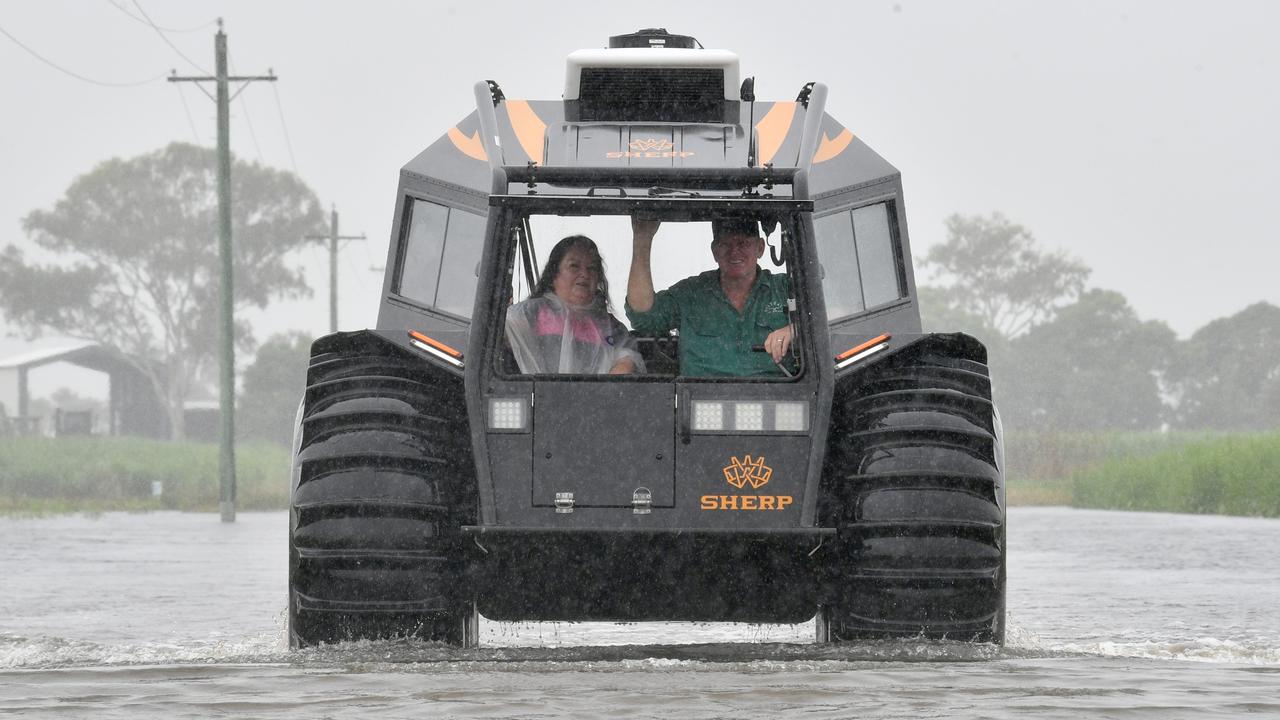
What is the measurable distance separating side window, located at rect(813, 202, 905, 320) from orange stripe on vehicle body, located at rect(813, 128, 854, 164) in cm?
33

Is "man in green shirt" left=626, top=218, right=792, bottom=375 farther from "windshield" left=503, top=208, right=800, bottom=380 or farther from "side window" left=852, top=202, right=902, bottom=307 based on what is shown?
"side window" left=852, top=202, right=902, bottom=307

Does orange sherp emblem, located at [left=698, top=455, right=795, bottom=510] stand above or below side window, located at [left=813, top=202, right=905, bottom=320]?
below

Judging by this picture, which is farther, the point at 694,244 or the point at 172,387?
the point at 172,387

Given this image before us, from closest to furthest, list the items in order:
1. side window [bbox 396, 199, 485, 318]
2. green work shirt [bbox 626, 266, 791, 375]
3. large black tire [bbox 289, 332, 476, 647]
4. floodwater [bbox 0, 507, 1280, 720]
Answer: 1. floodwater [bbox 0, 507, 1280, 720]
2. large black tire [bbox 289, 332, 476, 647]
3. green work shirt [bbox 626, 266, 791, 375]
4. side window [bbox 396, 199, 485, 318]

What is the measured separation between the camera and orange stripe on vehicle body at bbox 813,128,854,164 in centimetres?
1142

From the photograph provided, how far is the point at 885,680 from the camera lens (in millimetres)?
8312

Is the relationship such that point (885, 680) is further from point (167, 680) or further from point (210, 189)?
point (210, 189)

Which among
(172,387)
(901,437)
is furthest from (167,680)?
(172,387)

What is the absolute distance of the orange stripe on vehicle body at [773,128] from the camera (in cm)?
954

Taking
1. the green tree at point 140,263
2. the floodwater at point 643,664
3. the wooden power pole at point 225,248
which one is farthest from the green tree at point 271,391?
the floodwater at point 643,664

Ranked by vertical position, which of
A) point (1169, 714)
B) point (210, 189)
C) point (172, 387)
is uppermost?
point (210, 189)

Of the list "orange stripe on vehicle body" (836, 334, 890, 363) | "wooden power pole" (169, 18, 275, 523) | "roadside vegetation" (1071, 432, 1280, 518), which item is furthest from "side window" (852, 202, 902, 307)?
"wooden power pole" (169, 18, 275, 523)

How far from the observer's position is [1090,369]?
10194 cm

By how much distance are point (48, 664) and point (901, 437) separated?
4068 mm
